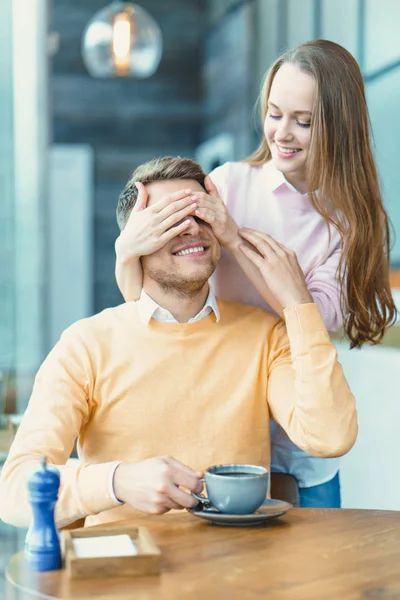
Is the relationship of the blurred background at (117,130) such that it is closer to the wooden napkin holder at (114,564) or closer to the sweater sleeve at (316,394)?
the sweater sleeve at (316,394)

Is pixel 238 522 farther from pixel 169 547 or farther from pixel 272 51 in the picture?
pixel 272 51

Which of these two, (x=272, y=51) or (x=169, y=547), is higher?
(x=272, y=51)

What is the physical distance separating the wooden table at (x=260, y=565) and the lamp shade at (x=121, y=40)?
344 cm

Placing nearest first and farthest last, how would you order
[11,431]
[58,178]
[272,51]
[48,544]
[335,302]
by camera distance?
1. [48,544]
2. [335,302]
3. [11,431]
4. [272,51]
5. [58,178]

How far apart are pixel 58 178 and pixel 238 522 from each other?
5922mm

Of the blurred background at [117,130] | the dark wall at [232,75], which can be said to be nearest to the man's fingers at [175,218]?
the blurred background at [117,130]

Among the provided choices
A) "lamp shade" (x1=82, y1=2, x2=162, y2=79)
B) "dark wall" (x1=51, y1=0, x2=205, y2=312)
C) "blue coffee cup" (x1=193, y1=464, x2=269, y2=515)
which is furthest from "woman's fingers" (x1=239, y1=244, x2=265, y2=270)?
"dark wall" (x1=51, y1=0, x2=205, y2=312)

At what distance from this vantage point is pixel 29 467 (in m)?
1.54

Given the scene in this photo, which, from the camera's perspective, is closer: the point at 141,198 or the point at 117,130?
the point at 141,198

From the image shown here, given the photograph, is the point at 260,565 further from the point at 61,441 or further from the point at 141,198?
the point at 141,198

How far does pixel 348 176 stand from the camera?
1932 millimetres

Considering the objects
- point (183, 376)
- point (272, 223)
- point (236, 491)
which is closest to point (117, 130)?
point (272, 223)

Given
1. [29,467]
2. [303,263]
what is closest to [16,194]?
[303,263]

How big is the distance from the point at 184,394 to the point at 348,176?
592mm
